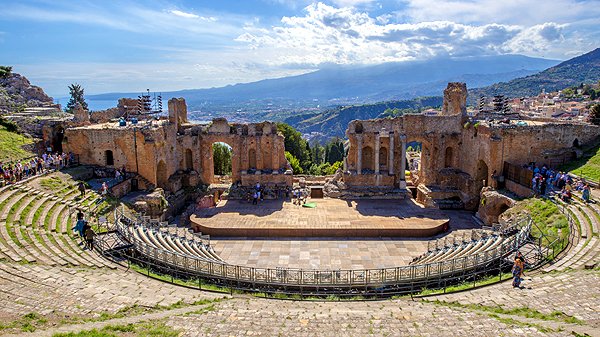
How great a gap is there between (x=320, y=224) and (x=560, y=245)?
13.0 meters

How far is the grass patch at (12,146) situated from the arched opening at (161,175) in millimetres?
8905

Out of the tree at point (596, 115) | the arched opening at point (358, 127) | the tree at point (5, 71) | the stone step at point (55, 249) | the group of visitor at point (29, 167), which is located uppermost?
the tree at point (5, 71)

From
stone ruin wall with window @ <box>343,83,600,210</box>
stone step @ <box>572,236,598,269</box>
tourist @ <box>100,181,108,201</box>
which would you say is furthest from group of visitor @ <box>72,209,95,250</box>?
stone step @ <box>572,236,598,269</box>

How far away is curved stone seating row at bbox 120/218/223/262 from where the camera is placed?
20156 millimetres

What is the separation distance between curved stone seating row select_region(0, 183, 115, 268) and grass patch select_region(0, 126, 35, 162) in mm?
6608

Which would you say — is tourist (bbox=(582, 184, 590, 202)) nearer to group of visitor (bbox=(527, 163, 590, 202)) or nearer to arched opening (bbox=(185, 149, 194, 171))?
group of visitor (bbox=(527, 163, 590, 202))

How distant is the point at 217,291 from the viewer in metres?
16.8

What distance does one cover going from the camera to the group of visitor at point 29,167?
911 inches

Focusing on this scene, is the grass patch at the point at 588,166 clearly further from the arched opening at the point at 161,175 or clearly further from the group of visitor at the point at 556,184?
the arched opening at the point at 161,175

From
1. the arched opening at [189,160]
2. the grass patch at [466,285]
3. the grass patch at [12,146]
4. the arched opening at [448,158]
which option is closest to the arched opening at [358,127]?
the arched opening at [448,158]

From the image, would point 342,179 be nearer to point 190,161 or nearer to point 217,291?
point 190,161

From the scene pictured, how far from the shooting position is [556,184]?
25562 mm

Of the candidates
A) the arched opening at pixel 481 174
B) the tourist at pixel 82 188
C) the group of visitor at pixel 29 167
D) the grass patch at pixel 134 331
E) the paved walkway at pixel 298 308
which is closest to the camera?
the grass patch at pixel 134 331

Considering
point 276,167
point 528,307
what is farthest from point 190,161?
point 528,307
